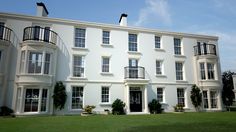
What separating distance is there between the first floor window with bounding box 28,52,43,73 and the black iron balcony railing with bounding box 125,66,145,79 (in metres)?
8.68

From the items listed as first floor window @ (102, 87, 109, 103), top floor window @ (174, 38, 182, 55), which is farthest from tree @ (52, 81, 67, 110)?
top floor window @ (174, 38, 182, 55)

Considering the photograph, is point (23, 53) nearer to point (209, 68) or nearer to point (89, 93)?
point (89, 93)

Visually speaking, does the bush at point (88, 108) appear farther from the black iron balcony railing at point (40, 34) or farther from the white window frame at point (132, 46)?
the white window frame at point (132, 46)

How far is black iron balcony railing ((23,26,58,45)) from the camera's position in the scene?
17281 millimetres

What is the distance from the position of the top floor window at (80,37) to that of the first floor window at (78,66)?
1.44 metres

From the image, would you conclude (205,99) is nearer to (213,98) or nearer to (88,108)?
(213,98)

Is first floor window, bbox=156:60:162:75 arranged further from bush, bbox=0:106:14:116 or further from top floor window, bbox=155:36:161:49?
bush, bbox=0:106:14:116

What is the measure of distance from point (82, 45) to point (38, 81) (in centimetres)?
588

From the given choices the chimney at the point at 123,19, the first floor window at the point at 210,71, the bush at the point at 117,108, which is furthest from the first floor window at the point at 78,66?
the first floor window at the point at 210,71

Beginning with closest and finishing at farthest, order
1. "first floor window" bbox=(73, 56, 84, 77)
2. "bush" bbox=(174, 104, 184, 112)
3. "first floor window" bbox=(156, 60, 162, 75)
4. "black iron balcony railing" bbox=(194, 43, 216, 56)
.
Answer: "first floor window" bbox=(73, 56, 84, 77)
"bush" bbox=(174, 104, 184, 112)
"first floor window" bbox=(156, 60, 162, 75)
"black iron balcony railing" bbox=(194, 43, 216, 56)

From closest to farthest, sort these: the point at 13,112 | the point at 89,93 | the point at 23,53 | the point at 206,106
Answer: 1. the point at 13,112
2. the point at 23,53
3. the point at 89,93
4. the point at 206,106

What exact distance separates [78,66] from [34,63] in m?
4.15

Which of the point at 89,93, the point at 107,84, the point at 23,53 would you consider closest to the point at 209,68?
the point at 107,84

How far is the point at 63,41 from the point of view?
18750 mm
